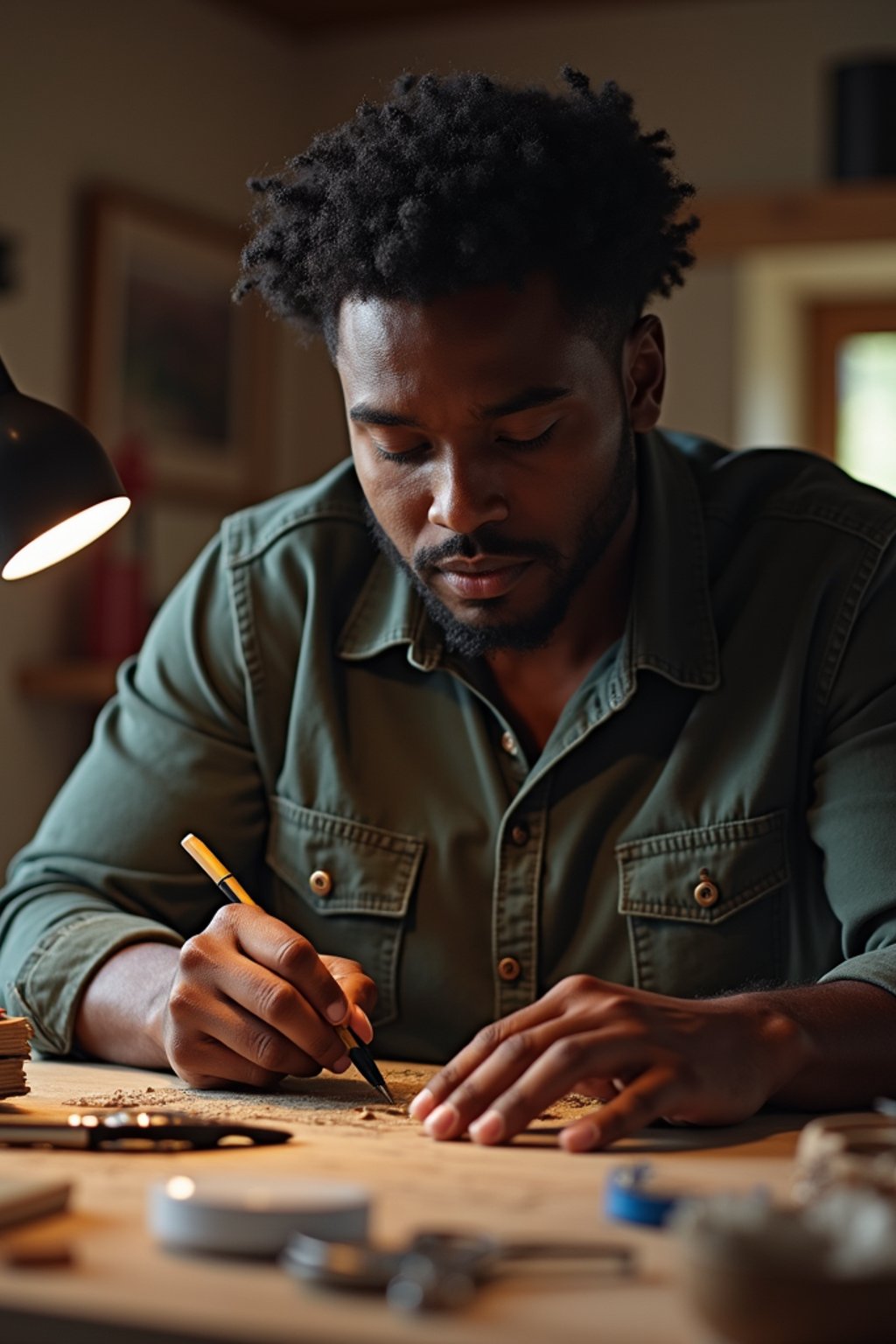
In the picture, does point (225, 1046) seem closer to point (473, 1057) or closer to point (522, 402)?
point (473, 1057)

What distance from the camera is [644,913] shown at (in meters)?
1.55

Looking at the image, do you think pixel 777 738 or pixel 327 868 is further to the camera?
pixel 327 868

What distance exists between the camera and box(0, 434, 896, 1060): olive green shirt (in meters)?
1.53

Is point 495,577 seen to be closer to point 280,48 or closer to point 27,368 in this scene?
point 27,368

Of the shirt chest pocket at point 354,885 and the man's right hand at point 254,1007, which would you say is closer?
the man's right hand at point 254,1007

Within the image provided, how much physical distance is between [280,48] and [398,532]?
2.88 meters

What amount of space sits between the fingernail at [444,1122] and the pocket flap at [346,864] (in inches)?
20.0

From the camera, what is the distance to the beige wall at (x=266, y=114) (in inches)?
130

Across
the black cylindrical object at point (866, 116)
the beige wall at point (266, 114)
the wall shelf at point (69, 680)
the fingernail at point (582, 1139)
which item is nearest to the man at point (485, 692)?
the fingernail at point (582, 1139)

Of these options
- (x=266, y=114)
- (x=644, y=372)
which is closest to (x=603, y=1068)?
(x=644, y=372)

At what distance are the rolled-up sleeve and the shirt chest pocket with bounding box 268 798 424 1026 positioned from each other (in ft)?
0.20

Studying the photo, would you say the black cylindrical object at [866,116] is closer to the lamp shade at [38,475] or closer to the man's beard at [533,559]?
the man's beard at [533,559]

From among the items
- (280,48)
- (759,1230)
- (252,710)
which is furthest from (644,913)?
(280,48)

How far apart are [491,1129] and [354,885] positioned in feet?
1.84
